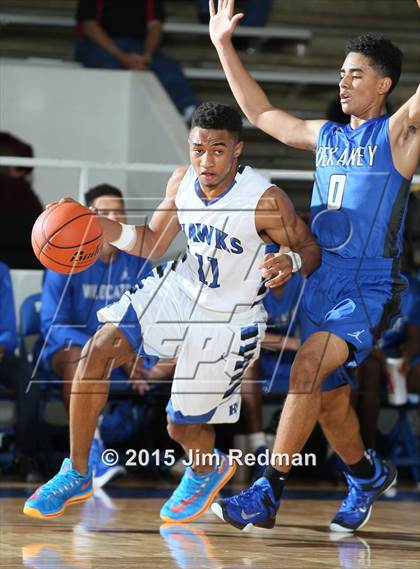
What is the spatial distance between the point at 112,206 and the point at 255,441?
1620mm

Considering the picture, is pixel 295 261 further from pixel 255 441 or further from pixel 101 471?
pixel 101 471

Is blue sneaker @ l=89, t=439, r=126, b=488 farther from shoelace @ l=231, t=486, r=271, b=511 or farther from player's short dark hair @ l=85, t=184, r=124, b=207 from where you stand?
shoelace @ l=231, t=486, r=271, b=511

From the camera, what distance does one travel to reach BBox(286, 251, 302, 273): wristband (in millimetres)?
4862

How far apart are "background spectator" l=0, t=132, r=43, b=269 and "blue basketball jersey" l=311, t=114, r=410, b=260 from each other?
3.12 metres

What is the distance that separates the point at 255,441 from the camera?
7.02 metres

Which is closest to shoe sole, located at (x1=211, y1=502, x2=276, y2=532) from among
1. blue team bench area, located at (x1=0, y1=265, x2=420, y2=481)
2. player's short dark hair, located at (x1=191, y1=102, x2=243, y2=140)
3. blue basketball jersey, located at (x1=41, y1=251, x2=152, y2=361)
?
player's short dark hair, located at (x1=191, y1=102, x2=243, y2=140)

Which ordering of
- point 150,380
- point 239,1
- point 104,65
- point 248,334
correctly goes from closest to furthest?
point 248,334
point 150,380
point 104,65
point 239,1

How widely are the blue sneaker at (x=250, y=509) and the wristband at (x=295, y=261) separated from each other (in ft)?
3.01

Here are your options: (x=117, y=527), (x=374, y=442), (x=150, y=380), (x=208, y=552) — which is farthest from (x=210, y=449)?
(x=374, y=442)

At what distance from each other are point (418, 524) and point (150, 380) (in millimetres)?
2016

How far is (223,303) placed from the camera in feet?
17.4

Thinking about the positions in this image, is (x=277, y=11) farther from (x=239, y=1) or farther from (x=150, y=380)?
(x=150, y=380)

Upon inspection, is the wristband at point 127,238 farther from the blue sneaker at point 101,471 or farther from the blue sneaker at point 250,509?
the blue sneaker at point 101,471

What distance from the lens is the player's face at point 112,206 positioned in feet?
22.6
